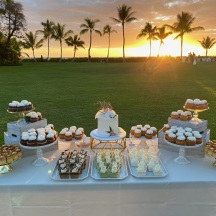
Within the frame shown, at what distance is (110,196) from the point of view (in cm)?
193

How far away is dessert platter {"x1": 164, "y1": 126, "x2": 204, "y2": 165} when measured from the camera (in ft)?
7.12

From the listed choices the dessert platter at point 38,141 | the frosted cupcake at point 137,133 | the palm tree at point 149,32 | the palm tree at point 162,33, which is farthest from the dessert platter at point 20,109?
the palm tree at point 149,32

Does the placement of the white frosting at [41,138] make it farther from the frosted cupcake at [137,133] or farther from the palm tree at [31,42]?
the palm tree at [31,42]

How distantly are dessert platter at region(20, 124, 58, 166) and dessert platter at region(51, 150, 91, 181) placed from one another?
0.67 feet

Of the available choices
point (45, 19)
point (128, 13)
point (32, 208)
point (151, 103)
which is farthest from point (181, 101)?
point (45, 19)

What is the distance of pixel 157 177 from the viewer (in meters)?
1.96

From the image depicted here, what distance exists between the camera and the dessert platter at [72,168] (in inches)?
76.9

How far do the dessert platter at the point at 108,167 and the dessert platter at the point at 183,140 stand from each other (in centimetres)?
50

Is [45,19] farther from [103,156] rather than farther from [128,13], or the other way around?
[103,156]

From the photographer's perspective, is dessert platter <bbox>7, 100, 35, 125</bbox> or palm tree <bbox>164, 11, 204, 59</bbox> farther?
palm tree <bbox>164, 11, 204, 59</bbox>

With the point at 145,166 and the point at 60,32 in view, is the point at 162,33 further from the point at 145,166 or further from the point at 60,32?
the point at 145,166

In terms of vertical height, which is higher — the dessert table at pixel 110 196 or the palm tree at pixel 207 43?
the palm tree at pixel 207 43

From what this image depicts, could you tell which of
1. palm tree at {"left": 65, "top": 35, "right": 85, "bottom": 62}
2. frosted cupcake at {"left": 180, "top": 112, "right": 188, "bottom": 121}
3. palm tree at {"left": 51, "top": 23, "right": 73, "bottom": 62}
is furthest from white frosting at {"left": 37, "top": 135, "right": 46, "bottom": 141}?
palm tree at {"left": 65, "top": 35, "right": 85, "bottom": 62}

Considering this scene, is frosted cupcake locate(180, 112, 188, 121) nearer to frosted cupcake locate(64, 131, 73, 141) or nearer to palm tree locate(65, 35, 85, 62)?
Result: frosted cupcake locate(64, 131, 73, 141)
